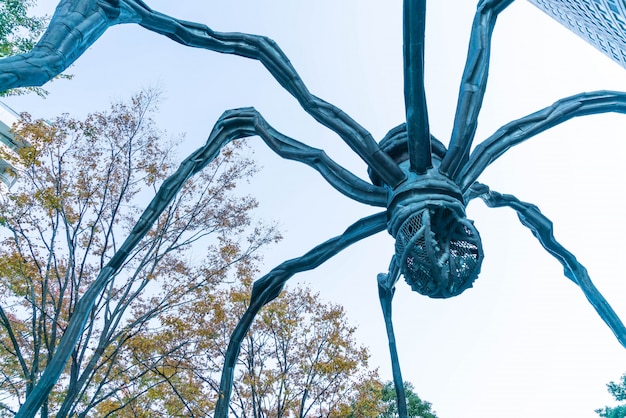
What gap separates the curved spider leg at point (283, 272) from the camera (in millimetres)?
4535

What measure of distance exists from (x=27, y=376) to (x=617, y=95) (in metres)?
9.09

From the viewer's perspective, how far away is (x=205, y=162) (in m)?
4.67

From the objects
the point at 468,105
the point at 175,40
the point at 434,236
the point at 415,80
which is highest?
the point at 175,40

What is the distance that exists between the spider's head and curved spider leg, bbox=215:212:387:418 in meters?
0.50

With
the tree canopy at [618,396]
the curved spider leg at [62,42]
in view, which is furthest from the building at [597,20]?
the curved spider leg at [62,42]

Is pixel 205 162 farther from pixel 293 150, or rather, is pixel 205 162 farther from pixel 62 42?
pixel 62 42

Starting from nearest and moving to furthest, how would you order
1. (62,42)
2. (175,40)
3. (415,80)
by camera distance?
(62,42), (415,80), (175,40)

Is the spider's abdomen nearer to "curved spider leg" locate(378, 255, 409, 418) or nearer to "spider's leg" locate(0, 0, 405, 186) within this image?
"spider's leg" locate(0, 0, 405, 186)

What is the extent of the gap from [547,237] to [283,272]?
10.9 feet

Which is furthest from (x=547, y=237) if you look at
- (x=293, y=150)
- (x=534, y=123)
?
(x=293, y=150)

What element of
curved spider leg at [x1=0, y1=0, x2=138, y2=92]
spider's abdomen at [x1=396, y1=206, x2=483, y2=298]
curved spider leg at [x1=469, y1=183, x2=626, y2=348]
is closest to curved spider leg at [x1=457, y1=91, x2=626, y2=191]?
spider's abdomen at [x1=396, y1=206, x2=483, y2=298]

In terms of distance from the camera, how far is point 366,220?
4.58m

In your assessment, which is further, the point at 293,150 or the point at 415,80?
the point at 293,150

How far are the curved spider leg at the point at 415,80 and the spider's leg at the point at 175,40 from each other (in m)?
0.33
